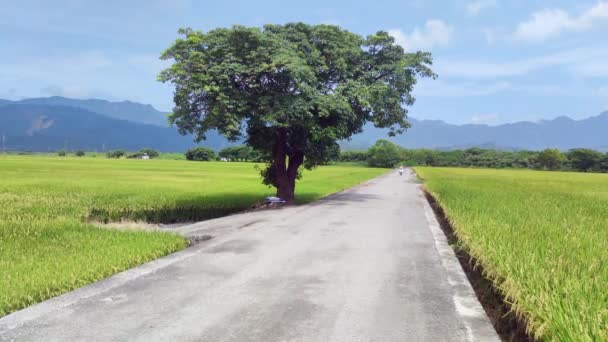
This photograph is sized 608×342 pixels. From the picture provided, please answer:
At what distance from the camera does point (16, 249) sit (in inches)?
346

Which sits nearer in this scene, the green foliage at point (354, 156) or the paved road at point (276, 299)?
the paved road at point (276, 299)

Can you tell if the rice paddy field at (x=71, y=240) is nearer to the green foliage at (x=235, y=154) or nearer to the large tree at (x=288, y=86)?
the large tree at (x=288, y=86)

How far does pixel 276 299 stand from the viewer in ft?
19.3

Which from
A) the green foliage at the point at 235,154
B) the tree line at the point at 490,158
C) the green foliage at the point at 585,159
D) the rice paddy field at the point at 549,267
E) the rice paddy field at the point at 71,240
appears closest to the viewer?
the rice paddy field at the point at 549,267

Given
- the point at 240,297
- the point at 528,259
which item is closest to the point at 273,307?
the point at 240,297

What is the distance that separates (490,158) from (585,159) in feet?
91.6

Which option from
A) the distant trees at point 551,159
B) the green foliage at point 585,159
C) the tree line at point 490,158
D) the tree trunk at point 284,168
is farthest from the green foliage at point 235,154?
the tree trunk at point 284,168

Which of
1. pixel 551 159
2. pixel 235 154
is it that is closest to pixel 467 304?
pixel 551 159

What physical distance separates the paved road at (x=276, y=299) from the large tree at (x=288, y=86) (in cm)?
869

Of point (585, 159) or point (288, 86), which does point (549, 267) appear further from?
point (585, 159)

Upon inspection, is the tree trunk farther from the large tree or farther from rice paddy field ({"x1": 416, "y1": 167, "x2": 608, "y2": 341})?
rice paddy field ({"x1": 416, "y1": 167, "x2": 608, "y2": 341})

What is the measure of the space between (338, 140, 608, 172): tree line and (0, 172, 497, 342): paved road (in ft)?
358

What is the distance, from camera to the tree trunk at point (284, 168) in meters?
21.0

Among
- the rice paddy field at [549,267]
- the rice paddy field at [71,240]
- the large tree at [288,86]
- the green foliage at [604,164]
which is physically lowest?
the rice paddy field at [71,240]
